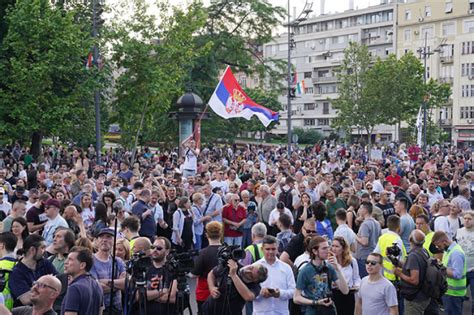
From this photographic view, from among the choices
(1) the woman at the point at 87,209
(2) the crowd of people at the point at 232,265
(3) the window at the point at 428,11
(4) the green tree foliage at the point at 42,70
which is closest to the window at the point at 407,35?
(3) the window at the point at 428,11

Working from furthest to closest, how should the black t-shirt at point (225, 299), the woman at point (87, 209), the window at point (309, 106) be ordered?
the window at point (309, 106)
the woman at point (87, 209)
the black t-shirt at point (225, 299)

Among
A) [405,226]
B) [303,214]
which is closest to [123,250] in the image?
[405,226]

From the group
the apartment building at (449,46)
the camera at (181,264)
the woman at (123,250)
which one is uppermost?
the apartment building at (449,46)

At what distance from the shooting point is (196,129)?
906 inches

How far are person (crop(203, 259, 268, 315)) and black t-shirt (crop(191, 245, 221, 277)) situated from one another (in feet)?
1.16

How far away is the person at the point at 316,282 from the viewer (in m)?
7.26

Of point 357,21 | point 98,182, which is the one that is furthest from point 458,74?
point 98,182

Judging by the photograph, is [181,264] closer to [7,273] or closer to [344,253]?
[7,273]

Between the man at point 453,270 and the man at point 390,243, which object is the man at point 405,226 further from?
the man at point 453,270

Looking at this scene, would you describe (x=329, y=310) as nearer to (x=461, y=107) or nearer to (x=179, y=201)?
(x=179, y=201)

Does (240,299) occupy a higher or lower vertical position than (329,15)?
lower

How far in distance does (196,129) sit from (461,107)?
65.0 meters

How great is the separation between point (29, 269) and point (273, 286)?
253 cm

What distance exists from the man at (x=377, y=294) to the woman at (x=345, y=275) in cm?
49
